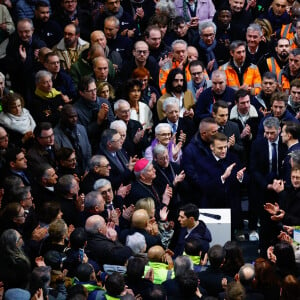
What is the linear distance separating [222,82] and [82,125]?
2010 mm

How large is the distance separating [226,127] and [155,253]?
3485 millimetres

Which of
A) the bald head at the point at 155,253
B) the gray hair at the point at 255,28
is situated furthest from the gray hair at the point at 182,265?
the gray hair at the point at 255,28

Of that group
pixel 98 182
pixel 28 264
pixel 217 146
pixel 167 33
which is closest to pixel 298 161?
pixel 217 146

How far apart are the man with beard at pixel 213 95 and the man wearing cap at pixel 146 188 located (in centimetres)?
190

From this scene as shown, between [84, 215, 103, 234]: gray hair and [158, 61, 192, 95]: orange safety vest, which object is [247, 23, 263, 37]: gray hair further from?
[84, 215, 103, 234]: gray hair

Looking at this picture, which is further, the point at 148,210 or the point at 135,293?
the point at 148,210

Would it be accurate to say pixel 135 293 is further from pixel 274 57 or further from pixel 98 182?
pixel 274 57

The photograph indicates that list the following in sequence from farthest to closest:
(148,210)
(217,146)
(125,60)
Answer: (125,60) < (217,146) < (148,210)

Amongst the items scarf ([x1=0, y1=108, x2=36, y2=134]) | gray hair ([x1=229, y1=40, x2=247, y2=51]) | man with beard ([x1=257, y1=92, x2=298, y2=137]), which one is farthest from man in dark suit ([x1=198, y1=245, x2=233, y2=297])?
gray hair ([x1=229, y1=40, x2=247, y2=51])

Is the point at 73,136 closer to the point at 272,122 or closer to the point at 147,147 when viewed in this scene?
the point at 147,147

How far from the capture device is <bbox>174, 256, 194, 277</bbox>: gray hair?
12008mm

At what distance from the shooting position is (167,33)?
18188mm

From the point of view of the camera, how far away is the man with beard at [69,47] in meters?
17.0

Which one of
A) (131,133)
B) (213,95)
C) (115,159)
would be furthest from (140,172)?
(213,95)
